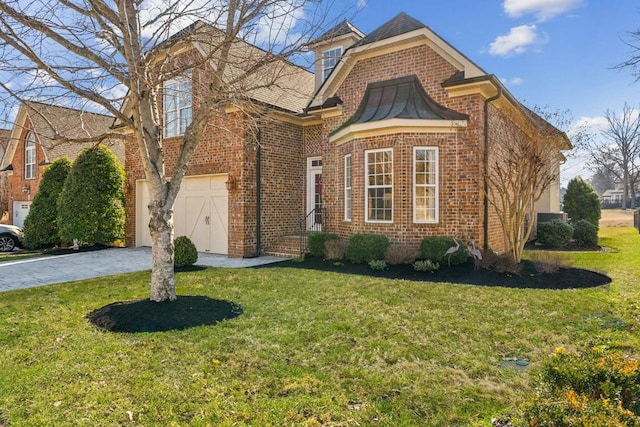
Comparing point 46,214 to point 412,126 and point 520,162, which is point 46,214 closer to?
point 412,126

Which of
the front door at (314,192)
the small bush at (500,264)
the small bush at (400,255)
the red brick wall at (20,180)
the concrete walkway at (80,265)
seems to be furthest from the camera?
the red brick wall at (20,180)

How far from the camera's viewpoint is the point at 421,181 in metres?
10.6

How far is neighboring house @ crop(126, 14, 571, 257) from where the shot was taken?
1039 cm

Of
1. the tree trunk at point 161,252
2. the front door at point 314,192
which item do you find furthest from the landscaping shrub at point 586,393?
the front door at point 314,192

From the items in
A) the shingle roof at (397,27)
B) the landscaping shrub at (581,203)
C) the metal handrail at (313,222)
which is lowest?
the metal handrail at (313,222)

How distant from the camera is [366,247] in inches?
402

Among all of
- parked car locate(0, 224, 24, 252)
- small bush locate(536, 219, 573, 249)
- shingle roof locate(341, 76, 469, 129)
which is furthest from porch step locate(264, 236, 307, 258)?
parked car locate(0, 224, 24, 252)

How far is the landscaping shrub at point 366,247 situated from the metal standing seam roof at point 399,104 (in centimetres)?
316

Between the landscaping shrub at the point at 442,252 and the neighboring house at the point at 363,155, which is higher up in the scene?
the neighboring house at the point at 363,155

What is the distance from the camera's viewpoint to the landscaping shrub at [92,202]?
14945 millimetres

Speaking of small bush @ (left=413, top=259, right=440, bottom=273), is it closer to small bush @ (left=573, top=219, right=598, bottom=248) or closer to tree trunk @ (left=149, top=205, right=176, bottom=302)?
tree trunk @ (left=149, top=205, right=176, bottom=302)

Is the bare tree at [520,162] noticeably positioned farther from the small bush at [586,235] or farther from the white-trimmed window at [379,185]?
the small bush at [586,235]

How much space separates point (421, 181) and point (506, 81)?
4.02 meters

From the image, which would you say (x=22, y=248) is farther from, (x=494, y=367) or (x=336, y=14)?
(x=494, y=367)
